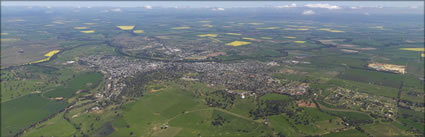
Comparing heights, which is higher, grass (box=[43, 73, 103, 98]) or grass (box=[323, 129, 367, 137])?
grass (box=[43, 73, 103, 98])

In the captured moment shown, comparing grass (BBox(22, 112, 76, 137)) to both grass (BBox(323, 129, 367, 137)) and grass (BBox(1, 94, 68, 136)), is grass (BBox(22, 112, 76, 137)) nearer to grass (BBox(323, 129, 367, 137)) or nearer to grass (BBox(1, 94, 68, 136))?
grass (BBox(1, 94, 68, 136))

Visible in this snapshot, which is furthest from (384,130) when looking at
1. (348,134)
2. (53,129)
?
(53,129)

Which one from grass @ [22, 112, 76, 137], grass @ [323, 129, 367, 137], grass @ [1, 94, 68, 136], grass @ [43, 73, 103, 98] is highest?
grass @ [43, 73, 103, 98]

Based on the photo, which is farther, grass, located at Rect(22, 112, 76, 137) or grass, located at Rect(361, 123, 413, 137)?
grass, located at Rect(361, 123, 413, 137)

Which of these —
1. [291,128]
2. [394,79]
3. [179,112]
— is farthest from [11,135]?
[394,79]

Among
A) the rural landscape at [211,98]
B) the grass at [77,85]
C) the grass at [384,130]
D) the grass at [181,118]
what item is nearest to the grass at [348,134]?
the rural landscape at [211,98]

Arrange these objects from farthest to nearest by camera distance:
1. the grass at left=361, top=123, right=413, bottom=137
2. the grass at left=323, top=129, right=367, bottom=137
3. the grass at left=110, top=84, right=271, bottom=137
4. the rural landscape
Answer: the rural landscape < the grass at left=110, top=84, right=271, bottom=137 < the grass at left=361, top=123, right=413, bottom=137 < the grass at left=323, top=129, right=367, bottom=137

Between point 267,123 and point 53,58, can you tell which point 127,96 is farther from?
point 53,58

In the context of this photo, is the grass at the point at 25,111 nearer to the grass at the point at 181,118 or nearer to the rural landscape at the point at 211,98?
the rural landscape at the point at 211,98

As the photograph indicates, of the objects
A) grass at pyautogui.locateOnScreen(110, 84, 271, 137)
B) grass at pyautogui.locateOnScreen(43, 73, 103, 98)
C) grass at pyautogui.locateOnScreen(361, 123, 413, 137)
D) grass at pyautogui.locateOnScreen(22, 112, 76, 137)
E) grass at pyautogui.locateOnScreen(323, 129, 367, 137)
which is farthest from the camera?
grass at pyautogui.locateOnScreen(43, 73, 103, 98)

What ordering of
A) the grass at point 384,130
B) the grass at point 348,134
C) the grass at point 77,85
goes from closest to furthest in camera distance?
the grass at point 348,134 < the grass at point 384,130 < the grass at point 77,85

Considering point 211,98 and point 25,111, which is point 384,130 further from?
point 25,111

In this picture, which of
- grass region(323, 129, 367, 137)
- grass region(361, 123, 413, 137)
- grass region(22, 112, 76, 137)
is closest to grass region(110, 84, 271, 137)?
grass region(22, 112, 76, 137)
